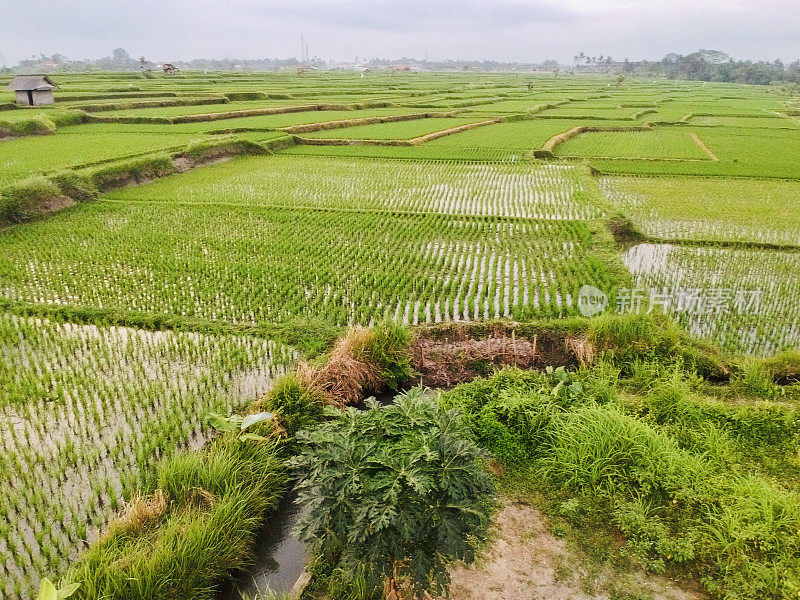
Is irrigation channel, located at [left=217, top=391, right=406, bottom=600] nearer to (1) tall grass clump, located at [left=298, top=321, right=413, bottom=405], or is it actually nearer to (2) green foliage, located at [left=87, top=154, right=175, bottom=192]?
(1) tall grass clump, located at [left=298, top=321, right=413, bottom=405]

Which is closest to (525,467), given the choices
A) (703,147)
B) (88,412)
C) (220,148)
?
(88,412)

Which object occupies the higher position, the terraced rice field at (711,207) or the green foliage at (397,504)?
the terraced rice field at (711,207)

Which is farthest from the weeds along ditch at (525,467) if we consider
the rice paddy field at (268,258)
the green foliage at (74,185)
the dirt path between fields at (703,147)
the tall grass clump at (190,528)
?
the dirt path between fields at (703,147)

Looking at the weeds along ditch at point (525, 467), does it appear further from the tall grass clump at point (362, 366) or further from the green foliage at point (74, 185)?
the green foliage at point (74, 185)

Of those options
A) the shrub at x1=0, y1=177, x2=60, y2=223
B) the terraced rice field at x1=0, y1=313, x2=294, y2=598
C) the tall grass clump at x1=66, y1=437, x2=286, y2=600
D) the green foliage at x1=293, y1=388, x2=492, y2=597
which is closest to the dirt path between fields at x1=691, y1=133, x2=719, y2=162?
the terraced rice field at x1=0, y1=313, x2=294, y2=598

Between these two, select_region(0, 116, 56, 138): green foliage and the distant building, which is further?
the distant building

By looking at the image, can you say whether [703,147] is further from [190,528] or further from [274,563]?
[190,528]

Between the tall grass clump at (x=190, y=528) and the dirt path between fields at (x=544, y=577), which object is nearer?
the tall grass clump at (x=190, y=528)

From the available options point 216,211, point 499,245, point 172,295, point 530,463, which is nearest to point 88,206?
point 216,211
